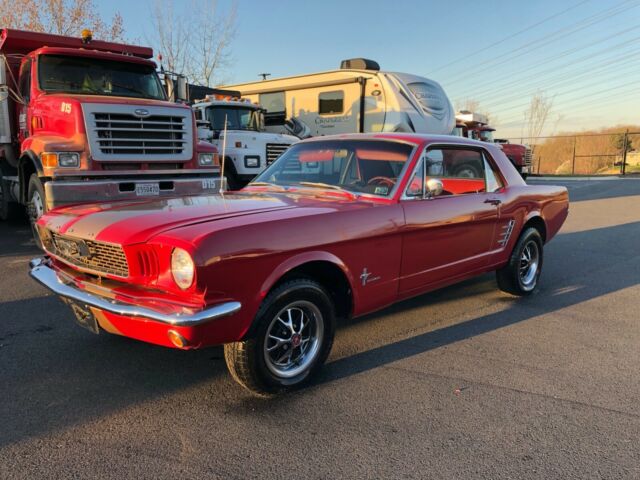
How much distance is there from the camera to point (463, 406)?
118 inches

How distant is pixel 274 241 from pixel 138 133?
4.92 meters

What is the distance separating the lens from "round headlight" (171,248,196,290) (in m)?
2.56

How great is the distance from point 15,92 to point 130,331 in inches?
264

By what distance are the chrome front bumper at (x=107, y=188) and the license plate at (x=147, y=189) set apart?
0.13 ft

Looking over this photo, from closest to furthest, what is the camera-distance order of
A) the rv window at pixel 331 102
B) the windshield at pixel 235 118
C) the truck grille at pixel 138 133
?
the truck grille at pixel 138 133
the windshield at pixel 235 118
the rv window at pixel 331 102

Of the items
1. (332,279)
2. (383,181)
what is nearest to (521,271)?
(383,181)

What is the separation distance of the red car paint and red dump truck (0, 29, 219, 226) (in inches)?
118

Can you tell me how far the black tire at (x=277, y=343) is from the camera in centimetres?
284

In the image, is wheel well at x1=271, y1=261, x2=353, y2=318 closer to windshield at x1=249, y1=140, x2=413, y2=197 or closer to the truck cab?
windshield at x1=249, y1=140, x2=413, y2=197

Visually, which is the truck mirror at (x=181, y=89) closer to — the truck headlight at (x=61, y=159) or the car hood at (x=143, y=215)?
the truck headlight at (x=61, y=159)

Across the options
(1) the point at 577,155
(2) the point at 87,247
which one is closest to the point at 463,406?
(2) the point at 87,247

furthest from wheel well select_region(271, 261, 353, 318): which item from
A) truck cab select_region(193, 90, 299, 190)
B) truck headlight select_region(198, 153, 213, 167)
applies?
truck cab select_region(193, 90, 299, 190)

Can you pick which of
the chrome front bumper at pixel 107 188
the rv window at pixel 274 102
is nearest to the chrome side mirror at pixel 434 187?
the chrome front bumper at pixel 107 188

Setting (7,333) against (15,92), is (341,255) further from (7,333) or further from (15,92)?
(15,92)
